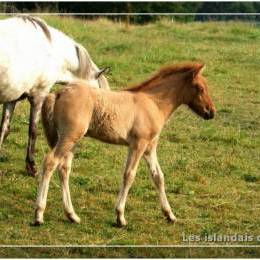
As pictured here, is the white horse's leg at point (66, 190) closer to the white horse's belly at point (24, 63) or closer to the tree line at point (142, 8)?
the white horse's belly at point (24, 63)

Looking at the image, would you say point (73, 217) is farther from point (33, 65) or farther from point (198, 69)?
point (33, 65)

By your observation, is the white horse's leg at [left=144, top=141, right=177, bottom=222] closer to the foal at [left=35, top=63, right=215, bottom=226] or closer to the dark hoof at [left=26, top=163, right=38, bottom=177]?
the foal at [left=35, top=63, right=215, bottom=226]

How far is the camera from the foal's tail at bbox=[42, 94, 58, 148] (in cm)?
701

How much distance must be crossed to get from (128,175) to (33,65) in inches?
98.9

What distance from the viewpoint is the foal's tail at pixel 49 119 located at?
23.0 ft

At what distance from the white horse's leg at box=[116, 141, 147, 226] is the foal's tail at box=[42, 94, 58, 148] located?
2.58 feet

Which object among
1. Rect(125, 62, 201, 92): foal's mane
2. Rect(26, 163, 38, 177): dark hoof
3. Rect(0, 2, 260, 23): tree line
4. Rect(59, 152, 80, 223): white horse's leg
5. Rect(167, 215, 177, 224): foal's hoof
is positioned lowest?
Rect(0, 2, 260, 23): tree line

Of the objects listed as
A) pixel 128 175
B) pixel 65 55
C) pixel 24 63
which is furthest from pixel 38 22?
pixel 128 175

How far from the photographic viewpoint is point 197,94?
746 cm

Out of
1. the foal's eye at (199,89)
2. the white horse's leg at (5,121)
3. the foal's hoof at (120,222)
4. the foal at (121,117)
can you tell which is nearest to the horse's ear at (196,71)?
the foal at (121,117)

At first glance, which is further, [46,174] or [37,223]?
[37,223]

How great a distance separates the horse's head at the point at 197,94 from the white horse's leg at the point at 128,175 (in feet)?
2.69

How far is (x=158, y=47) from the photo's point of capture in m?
17.1

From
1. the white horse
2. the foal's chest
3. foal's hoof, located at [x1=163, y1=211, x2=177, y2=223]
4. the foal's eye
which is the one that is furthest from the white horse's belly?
foal's hoof, located at [x1=163, y1=211, x2=177, y2=223]
